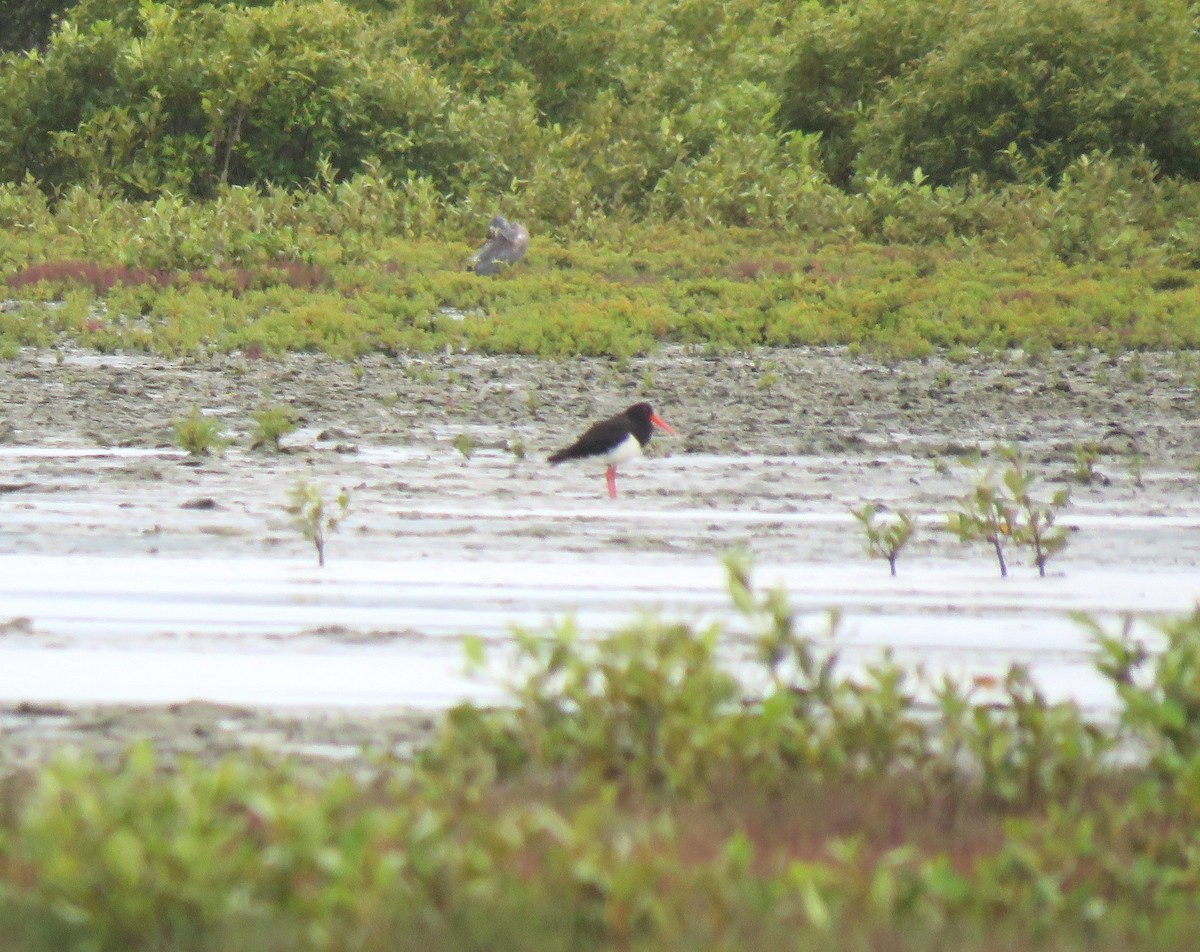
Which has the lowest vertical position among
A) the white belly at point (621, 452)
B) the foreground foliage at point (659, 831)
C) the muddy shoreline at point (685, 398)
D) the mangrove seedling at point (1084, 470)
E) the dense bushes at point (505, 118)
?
the muddy shoreline at point (685, 398)

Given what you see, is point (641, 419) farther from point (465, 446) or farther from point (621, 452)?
point (465, 446)

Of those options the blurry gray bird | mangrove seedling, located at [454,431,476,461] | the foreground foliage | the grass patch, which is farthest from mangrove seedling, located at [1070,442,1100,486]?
the blurry gray bird

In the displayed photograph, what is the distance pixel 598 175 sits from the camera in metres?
29.7

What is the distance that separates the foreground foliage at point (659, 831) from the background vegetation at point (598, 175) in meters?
13.0

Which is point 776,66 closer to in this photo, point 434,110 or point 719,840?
point 434,110

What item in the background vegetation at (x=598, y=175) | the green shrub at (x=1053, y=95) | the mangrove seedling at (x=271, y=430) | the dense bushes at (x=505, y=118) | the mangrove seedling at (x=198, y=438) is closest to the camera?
the mangrove seedling at (x=198, y=438)

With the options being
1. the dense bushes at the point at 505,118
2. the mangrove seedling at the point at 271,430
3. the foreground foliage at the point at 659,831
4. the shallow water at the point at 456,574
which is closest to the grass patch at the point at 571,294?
the dense bushes at the point at 505,118

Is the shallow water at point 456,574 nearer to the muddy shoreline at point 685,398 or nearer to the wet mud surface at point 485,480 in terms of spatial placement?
the wet mud surface at point 485,480

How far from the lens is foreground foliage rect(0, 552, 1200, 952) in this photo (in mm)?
3238

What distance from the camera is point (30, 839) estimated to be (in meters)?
3.53

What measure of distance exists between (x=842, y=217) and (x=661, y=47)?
11208 mm

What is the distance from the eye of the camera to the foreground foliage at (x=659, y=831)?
3.24 metres

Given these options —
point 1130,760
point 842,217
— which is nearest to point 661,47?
point 842,217

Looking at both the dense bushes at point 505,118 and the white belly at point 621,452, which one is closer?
the white belly at point 621,452
